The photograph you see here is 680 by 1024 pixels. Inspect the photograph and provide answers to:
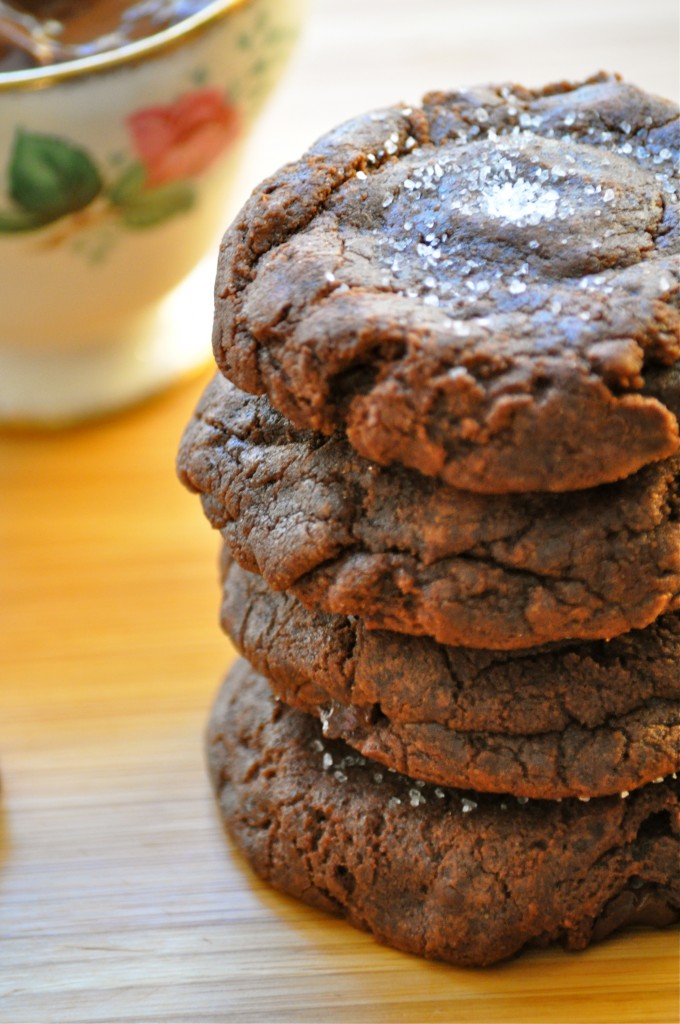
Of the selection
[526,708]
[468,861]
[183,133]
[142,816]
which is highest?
[183,133]

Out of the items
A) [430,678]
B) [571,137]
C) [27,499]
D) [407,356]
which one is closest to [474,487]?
[407,356]

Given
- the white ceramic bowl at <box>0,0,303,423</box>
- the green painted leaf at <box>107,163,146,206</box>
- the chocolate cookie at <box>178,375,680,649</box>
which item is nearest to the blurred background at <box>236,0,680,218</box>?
the white ceramic bowl at <box>0,0,303,423</box>

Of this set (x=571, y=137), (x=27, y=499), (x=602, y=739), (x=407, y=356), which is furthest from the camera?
(x=27, y=499)

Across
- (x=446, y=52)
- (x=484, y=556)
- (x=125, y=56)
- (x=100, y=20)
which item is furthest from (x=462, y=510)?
(x=446, y=52)

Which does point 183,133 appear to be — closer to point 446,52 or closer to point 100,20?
point 100,20

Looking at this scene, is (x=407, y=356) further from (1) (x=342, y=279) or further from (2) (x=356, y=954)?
(2) (x=356, y=954)
